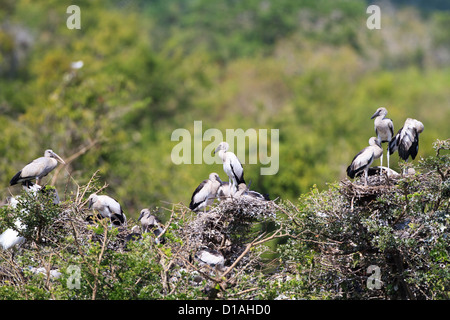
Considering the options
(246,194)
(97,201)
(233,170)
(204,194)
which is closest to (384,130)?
(246,194)

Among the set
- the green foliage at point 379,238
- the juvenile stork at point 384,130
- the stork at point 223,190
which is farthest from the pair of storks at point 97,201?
the juvenile stork at point 384,130

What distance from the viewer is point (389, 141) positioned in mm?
14031

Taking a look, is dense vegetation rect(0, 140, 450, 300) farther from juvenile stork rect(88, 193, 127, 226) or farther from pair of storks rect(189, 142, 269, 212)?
pair of storks rect(189, 142, 269, 212)

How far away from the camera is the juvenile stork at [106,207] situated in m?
14.1

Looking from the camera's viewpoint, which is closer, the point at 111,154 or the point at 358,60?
the point at 111,154

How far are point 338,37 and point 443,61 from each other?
564 inches

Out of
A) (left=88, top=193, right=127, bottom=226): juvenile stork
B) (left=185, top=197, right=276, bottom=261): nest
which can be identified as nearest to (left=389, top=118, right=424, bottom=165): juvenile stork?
(left=185, top=197, right=276, bottom=261): nest

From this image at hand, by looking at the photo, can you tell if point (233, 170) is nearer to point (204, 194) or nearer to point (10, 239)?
point (204, 194)

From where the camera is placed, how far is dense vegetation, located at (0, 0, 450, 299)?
11.6 m

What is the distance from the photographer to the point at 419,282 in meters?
11.6

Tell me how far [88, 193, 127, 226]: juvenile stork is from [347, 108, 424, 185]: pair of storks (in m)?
4.18

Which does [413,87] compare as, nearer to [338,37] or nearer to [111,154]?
[338,37]
